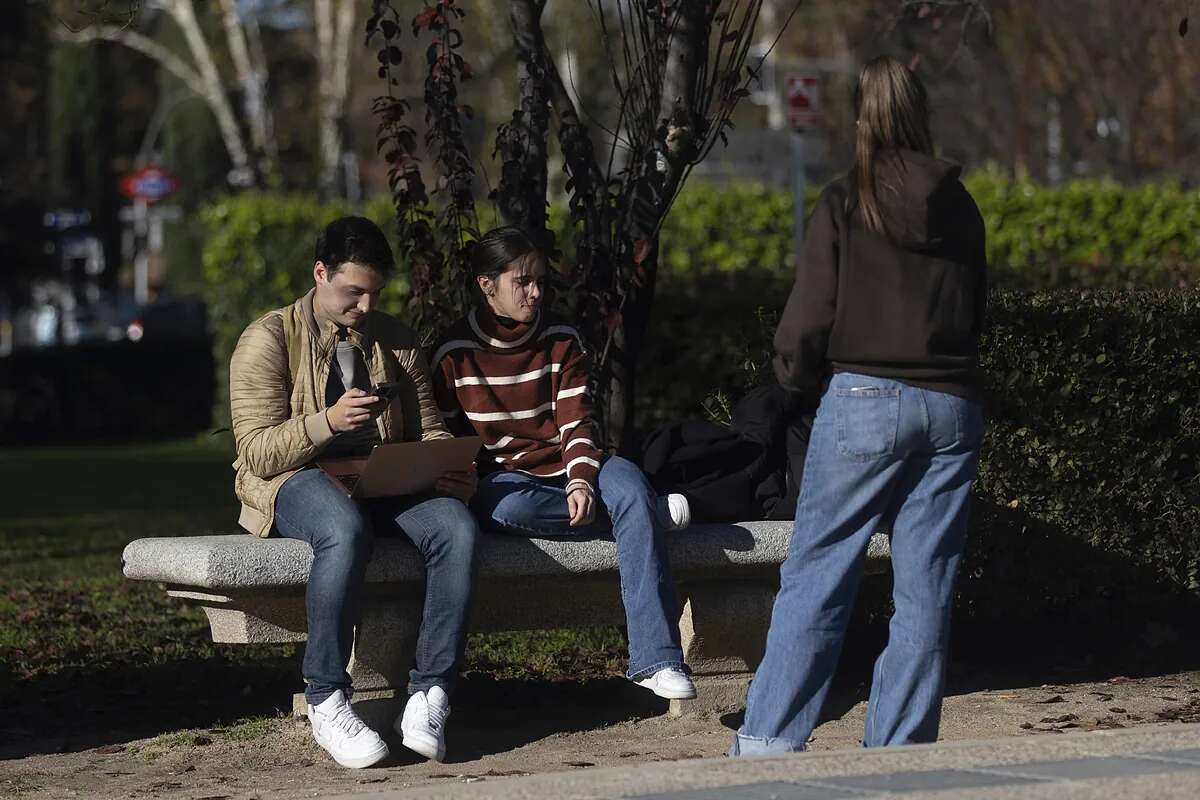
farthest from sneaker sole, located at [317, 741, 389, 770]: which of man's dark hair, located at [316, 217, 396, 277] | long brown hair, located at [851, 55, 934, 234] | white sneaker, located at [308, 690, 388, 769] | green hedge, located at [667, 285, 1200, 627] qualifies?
green hedge, located at [667, 285, 1200, 627]

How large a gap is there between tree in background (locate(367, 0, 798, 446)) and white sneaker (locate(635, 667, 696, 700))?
1.62 metres

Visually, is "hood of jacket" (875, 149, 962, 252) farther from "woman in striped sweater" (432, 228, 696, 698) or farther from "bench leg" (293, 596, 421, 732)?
"bench leg" (293, 596, 421, 732)

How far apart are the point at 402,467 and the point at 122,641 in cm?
292

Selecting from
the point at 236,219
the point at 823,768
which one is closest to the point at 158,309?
the point at 236,219

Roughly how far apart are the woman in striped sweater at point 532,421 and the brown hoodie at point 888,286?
1.11 m

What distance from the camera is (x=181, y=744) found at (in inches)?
234

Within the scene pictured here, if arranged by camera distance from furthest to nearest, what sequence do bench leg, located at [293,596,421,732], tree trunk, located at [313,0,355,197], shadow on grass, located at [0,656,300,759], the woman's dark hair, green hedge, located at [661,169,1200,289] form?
tree trunk, located at [313,0,355,197] < green hedge, located at [661,169,1200,289] < shadow on grass, located at [0,656,300,759] < the woman's dark hair < bench leg, located at [293,596,421,732]

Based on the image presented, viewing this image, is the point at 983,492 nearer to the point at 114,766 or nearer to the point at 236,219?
the point at 114,766

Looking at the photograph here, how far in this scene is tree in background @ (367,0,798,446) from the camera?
22.7ft

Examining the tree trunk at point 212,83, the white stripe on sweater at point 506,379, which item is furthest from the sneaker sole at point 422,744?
the tree trunk at point 212,83

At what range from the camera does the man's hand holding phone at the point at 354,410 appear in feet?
17.5

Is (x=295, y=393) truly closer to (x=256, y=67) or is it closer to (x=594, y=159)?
(x=594, y=159)

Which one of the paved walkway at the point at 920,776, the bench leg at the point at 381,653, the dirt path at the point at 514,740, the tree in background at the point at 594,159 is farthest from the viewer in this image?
the tree in background at the point at 594,159

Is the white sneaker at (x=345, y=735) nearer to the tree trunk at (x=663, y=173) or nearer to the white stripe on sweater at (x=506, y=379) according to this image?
the white stripe on sweater at (x=506, y=379)
